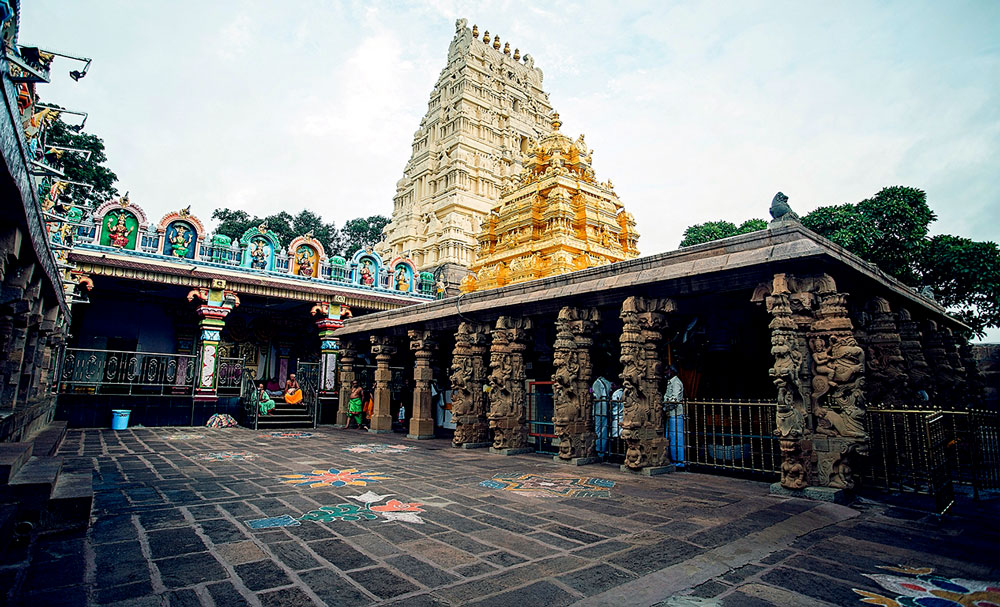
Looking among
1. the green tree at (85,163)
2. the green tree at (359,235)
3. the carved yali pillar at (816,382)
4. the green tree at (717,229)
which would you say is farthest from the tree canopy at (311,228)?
the carved yali pillar at (816,382)

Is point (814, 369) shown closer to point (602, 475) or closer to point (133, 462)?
point (602, 475)

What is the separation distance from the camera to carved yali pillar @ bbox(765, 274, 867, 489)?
5598mm

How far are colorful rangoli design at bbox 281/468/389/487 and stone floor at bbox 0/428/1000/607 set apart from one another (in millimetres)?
45

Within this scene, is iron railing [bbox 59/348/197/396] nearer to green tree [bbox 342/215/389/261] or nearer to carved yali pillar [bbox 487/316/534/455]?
carved yali pillar [bbox 487/316/534/455]

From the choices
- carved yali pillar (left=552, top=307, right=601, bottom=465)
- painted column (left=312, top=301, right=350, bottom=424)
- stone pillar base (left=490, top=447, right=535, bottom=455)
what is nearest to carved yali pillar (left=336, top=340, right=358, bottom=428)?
painted column (left=312, top=301, right=350, bottom=424)

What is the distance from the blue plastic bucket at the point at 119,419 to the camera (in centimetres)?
1267

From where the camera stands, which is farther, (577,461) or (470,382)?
(470,382)

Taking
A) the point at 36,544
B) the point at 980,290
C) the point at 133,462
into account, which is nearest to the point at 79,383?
the point at 133,462

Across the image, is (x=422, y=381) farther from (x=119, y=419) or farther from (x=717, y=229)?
(x=717, y=229)

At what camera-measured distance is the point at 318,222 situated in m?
42.8

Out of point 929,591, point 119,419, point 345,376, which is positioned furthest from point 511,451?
point 119,419

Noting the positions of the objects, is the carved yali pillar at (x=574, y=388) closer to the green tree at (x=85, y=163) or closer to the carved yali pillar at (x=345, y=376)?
the carved yali pillar at (x=345, y=376)

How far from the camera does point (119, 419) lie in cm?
1268

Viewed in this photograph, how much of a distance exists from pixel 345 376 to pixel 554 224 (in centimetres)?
828
